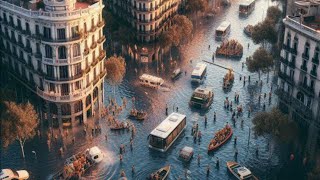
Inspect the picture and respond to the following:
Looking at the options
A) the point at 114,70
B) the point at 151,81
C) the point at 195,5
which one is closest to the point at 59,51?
the point at 114,70

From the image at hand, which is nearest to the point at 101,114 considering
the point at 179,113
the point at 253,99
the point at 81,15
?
the point at 179,113

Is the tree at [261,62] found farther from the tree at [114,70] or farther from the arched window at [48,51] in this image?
the arched window at [48,51]

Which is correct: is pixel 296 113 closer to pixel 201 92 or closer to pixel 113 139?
pixel 201 92

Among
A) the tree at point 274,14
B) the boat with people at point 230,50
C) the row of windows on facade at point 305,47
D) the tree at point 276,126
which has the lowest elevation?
the boat with people at point 230,50

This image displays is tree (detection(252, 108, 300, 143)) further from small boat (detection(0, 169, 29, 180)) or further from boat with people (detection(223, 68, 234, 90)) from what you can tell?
small boat (detection(0, 169, 29, 180))

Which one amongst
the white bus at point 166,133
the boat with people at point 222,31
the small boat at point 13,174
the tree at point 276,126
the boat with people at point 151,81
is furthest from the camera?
the boat with people at point 222,31

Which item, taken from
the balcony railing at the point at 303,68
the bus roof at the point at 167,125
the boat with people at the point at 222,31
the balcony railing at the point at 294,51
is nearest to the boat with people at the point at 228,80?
the bus roof at the point at 167,125

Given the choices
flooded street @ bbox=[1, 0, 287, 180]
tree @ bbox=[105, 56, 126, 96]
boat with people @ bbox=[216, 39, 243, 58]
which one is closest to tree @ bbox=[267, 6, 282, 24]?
boat with people @ bbox=[216, 39, 243, 58]
